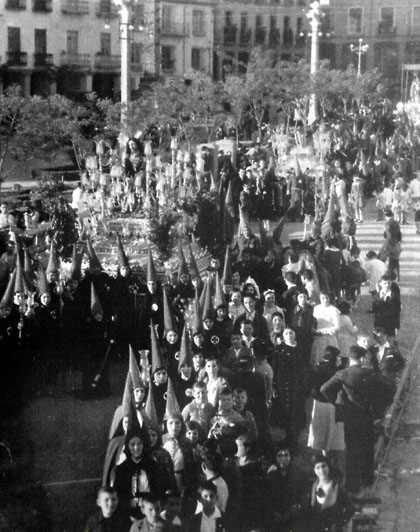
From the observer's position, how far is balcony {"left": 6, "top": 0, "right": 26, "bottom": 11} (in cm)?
1980

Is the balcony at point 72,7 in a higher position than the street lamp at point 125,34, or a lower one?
higher

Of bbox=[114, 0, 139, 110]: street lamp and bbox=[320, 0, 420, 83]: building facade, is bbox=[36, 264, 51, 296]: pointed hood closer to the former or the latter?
bbox=[320, 0, 420, 83]: building facade

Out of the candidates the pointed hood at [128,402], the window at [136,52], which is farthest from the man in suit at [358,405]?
the window at [136,52]

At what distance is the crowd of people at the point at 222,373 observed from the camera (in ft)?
19.1

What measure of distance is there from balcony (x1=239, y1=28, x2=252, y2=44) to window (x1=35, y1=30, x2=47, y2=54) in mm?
3989

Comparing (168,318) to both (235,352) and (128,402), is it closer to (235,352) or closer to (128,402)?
(235,352)

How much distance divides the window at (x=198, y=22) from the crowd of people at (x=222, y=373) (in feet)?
28.1

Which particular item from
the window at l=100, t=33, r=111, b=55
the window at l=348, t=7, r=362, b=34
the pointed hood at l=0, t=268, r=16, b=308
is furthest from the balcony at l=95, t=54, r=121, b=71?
the pointed hood at l=0, t=268, r=16, b=308

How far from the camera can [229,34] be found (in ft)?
71.6

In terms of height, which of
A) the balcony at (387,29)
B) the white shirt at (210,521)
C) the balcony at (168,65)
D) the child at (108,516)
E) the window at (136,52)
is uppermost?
the balcony at (387,29)

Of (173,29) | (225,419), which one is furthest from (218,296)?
(173,29)

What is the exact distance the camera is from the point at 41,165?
24.5 meters

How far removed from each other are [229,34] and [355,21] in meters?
4.63

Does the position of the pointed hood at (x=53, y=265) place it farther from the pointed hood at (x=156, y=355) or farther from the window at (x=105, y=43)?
the window at (x=105, y=43)
